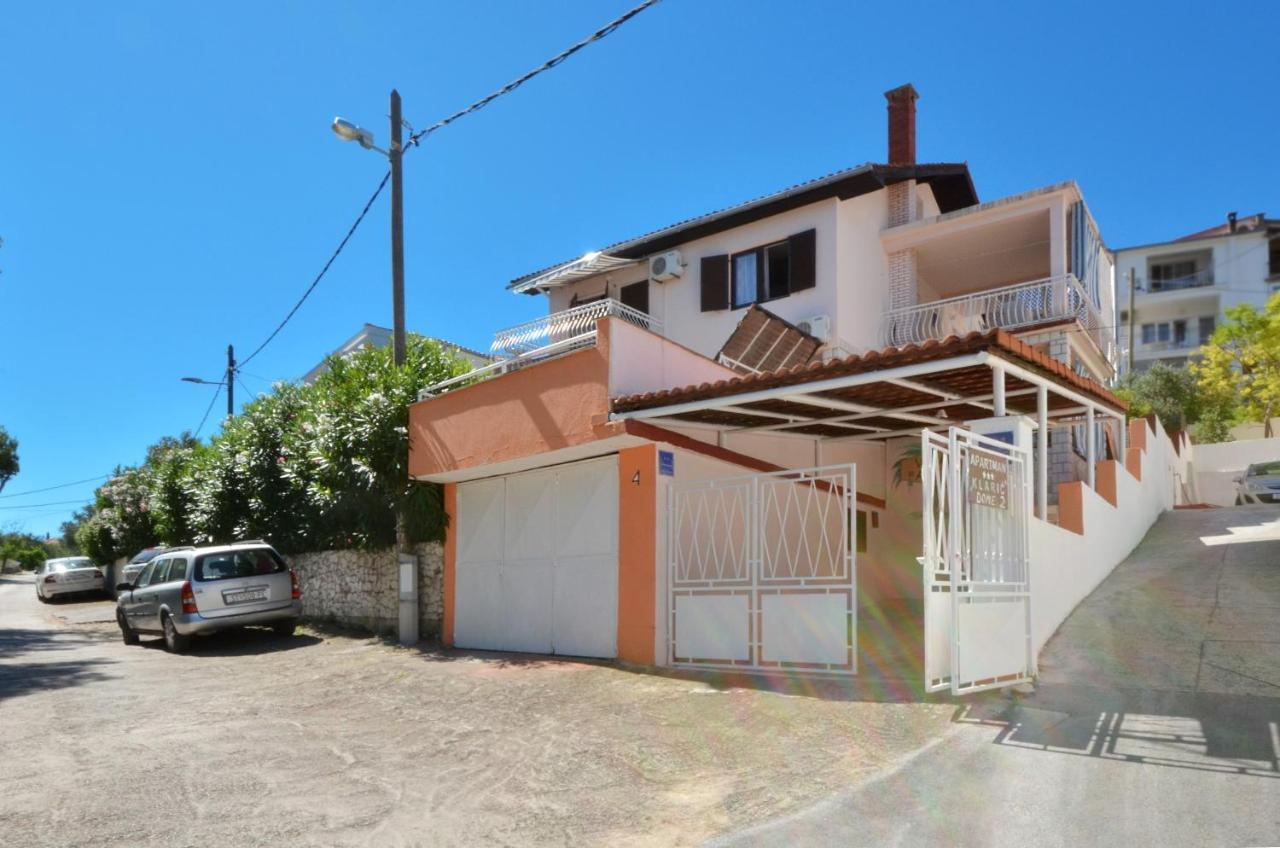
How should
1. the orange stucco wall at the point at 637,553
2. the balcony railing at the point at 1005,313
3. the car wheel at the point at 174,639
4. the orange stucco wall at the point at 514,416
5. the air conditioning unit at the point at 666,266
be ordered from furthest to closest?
the air conditioning unit at the point at 666,266 < the balcony railing at the point at 1005,313 < the car wheel at the point at 174,639 < the orange stucco wall at the point at 514,416 < the orange stucco wall at the point at 637,553

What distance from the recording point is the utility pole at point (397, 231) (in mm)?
14328

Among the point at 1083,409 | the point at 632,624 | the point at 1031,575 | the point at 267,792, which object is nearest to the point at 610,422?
the point at 632,624

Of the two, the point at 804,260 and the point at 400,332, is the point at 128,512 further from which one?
the point at 804,260

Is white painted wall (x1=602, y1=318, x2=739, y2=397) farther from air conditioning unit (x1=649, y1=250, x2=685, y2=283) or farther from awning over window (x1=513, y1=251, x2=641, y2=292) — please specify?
awning over window (x1=513, y1=251, x2=641, y2=292)

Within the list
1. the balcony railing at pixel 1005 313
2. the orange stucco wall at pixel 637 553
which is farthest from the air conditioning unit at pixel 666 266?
the orange stucco wall at pixel 637 553

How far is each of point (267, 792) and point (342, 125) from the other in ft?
35.8

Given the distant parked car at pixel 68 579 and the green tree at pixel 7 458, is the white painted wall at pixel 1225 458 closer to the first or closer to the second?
the distant parked car at pixel 68 579

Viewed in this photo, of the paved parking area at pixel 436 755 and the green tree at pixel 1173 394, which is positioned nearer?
the paved parking area at pixel 436 755

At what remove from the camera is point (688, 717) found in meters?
7.14

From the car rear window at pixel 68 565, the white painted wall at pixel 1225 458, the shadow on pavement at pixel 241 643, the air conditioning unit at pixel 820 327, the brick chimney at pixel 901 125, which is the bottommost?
the car rear window at pixel 68 565

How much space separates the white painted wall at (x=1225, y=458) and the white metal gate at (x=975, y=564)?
808 inches

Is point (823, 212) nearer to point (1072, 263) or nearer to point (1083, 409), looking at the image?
point (1072, 263)

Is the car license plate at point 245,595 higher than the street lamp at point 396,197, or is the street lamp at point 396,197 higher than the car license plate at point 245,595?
the street lamp at point 396,197

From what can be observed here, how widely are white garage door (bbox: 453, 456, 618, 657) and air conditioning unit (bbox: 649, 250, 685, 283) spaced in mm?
8143
